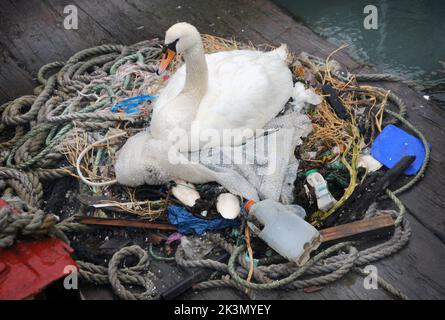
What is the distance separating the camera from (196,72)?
2807 millimetres

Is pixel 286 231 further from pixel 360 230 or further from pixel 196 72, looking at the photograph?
pixel 196 72

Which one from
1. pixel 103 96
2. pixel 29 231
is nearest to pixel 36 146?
pixel 103 96

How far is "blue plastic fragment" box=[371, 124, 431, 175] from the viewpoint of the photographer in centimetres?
300

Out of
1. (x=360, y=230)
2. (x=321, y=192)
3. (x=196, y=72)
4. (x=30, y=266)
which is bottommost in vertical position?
(x=360, y=230)

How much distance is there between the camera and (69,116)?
334cm

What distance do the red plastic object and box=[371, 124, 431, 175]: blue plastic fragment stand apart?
205cm

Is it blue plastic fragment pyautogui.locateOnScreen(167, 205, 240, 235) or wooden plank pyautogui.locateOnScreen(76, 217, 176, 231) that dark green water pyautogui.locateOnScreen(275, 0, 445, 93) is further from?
wooden plank pyautogui.locateOnScreen(76, 217, 176, 231)

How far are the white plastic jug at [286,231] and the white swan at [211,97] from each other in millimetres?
497

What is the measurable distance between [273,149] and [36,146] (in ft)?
5.71

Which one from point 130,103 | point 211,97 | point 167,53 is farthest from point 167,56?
point 130,103

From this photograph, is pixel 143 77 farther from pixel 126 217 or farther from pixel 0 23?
pixel 0 23

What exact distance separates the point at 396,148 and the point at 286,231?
3.54 feet

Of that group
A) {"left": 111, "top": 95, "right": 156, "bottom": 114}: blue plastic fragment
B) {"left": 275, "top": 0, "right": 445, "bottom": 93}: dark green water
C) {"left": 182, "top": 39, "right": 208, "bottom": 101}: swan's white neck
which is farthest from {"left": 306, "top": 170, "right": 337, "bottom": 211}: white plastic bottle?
{"left": 275, "top": 0, "right": 445, "bottom": 93}: dark green water

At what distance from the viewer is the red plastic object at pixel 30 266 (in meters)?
2.02
